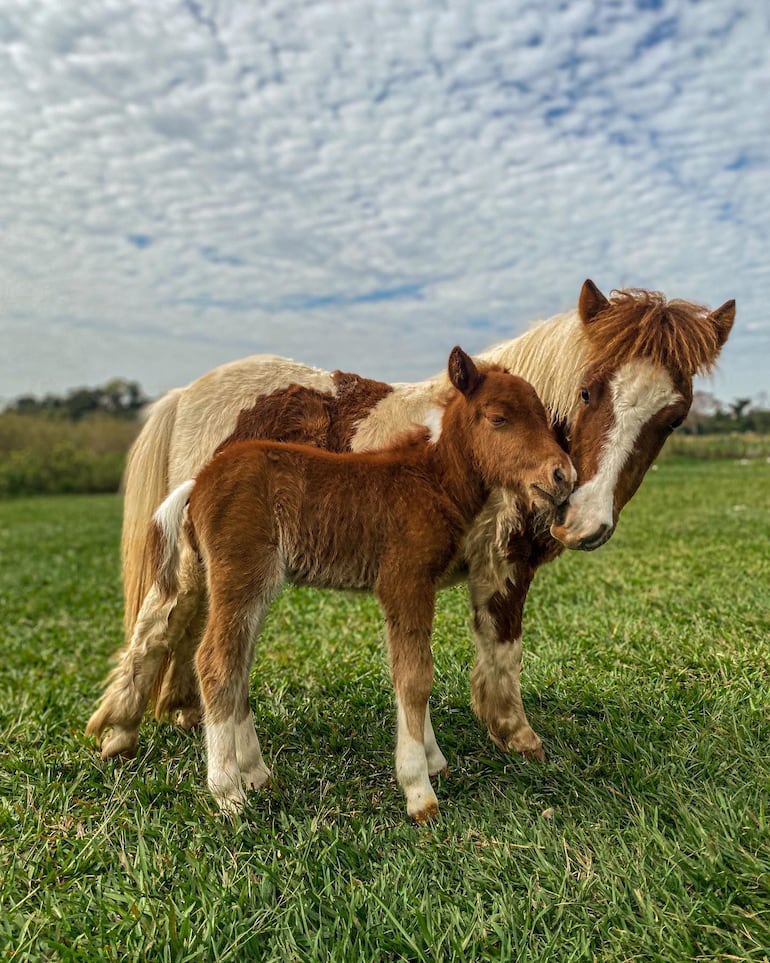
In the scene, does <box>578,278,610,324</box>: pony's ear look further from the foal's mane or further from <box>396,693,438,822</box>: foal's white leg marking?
<box>396,693,438,822</box>: foal's white leg marking

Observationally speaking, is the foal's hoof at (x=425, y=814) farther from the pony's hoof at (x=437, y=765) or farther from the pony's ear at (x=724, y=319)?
the pony's ear at (x=724, y=319)

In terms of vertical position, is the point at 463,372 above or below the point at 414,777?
above

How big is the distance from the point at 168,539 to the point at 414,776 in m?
1.44

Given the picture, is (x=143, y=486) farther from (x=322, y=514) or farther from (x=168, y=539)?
(x=322, y=514)

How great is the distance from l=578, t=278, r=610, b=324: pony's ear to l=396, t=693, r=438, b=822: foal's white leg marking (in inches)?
72.2

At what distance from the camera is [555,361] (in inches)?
130

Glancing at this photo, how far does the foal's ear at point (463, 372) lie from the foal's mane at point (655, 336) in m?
0.51

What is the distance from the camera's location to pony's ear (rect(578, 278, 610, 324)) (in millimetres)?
3161

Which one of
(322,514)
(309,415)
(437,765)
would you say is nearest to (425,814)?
(437,765)

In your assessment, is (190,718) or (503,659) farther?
(190,718)

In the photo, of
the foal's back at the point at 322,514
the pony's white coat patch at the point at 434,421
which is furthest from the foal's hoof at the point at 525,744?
the pony's white coat patch at the point at 434,421

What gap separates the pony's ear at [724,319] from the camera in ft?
10.5

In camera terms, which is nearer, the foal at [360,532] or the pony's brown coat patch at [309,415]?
the foal at [360,532]

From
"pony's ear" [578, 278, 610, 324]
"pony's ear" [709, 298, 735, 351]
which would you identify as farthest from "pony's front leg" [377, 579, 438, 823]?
"pony's ear" [709, 298, 735, 351]
